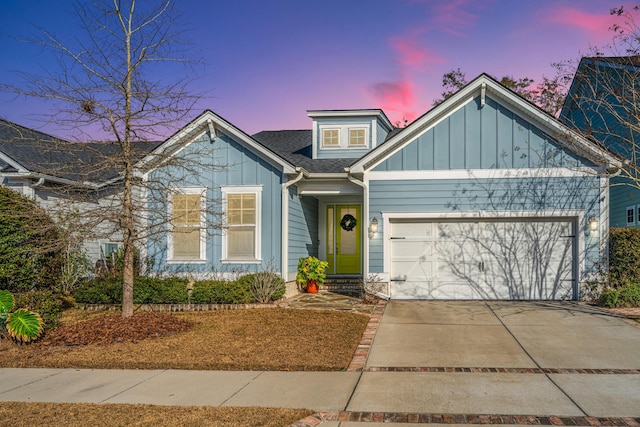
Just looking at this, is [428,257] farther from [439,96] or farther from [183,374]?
[439,96]

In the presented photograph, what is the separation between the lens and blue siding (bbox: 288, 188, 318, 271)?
47.5 feet

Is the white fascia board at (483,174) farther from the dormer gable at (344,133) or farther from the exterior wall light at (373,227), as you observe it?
the dormer gable at (344,133)

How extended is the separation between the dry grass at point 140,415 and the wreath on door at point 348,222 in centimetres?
1163

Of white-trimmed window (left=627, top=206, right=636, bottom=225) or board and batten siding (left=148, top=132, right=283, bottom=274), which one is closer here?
board and batten siding (left=148, top=132, right=283, bottom=274)

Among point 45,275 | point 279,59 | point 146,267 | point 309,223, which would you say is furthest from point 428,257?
point 45,275

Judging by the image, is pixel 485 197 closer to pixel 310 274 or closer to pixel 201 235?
pixel 310 274

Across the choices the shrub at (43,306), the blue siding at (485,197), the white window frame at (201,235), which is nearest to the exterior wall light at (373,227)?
the blue siding at (485,197)

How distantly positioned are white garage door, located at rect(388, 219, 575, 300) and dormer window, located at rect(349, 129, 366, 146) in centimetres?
403

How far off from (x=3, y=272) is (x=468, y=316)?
10.00 m

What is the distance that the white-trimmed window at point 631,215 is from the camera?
16109mm

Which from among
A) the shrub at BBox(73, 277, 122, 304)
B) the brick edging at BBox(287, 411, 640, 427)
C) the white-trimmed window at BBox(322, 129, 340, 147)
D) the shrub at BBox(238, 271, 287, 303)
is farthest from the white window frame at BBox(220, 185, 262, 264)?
the brick edging at BBox(287, 411, 640, 427)

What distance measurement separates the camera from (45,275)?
13.1 m

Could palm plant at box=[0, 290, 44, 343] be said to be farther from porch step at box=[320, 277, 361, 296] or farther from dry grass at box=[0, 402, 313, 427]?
porch step at box=[320, 277, 361, 296]

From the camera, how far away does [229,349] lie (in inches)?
334
